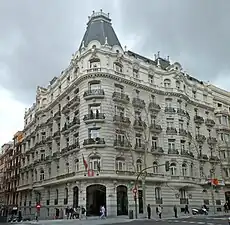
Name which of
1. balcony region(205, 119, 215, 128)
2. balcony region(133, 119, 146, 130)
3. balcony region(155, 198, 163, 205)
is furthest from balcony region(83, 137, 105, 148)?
balcony region(205, 119, 215, 128)

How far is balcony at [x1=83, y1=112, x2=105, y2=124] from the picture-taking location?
43425 millimetres

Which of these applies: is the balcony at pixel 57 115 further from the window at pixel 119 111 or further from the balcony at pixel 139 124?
the balcony at pixel 139 124

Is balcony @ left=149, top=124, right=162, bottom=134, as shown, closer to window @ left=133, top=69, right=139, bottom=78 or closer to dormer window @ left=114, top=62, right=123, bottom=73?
window @ left=133, top=69, right=139, bottom=78

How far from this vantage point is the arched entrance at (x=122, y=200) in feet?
140

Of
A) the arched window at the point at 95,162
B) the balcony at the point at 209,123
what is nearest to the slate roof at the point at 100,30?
the arched window at the point at 95,162

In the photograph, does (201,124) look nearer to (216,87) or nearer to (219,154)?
(219,154)

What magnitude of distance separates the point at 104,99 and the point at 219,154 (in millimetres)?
26988

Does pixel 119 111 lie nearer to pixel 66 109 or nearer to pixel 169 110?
pixel 66 109

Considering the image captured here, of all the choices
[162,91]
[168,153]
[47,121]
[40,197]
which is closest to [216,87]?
[162,91]

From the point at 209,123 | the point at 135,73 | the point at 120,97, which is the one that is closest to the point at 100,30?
the point at 135,73

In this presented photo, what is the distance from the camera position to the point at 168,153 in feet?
163

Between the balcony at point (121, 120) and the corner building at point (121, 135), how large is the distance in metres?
0.17

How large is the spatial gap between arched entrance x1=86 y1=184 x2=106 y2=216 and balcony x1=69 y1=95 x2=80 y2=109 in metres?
12.2

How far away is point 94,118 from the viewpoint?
43625 mm
